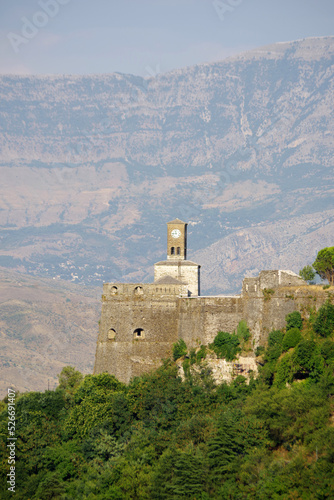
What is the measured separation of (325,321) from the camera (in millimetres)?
76938

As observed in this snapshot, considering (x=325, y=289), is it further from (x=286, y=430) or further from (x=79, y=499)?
(x=79, y=499)

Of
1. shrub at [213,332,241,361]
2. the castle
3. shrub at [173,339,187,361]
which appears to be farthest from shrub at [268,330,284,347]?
shrub at [173,339,187,361]

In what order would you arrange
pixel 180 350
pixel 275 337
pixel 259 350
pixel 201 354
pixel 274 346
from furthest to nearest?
pixel 180 350, pixel 201 354, pixel 259 350, pixel 275 337, pixel 274 346

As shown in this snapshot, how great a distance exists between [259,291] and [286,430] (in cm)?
1854

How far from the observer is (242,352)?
85500 millimetres

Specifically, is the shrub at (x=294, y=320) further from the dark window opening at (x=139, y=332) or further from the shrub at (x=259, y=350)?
the dark window opening at (x=139, y=332)

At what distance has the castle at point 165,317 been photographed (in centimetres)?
8562

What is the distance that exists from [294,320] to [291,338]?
222 cm

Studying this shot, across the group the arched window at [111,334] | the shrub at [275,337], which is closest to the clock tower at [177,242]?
the arched window at [111,334]

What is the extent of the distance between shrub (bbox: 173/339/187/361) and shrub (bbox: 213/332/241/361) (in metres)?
3.93

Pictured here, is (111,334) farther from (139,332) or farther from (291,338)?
(291,338)

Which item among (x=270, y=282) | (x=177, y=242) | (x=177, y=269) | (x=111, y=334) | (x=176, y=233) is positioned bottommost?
(x=111, y=334)

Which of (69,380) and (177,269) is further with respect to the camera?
(69,380)

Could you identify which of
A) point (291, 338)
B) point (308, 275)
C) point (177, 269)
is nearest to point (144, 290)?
point (177, 269)
